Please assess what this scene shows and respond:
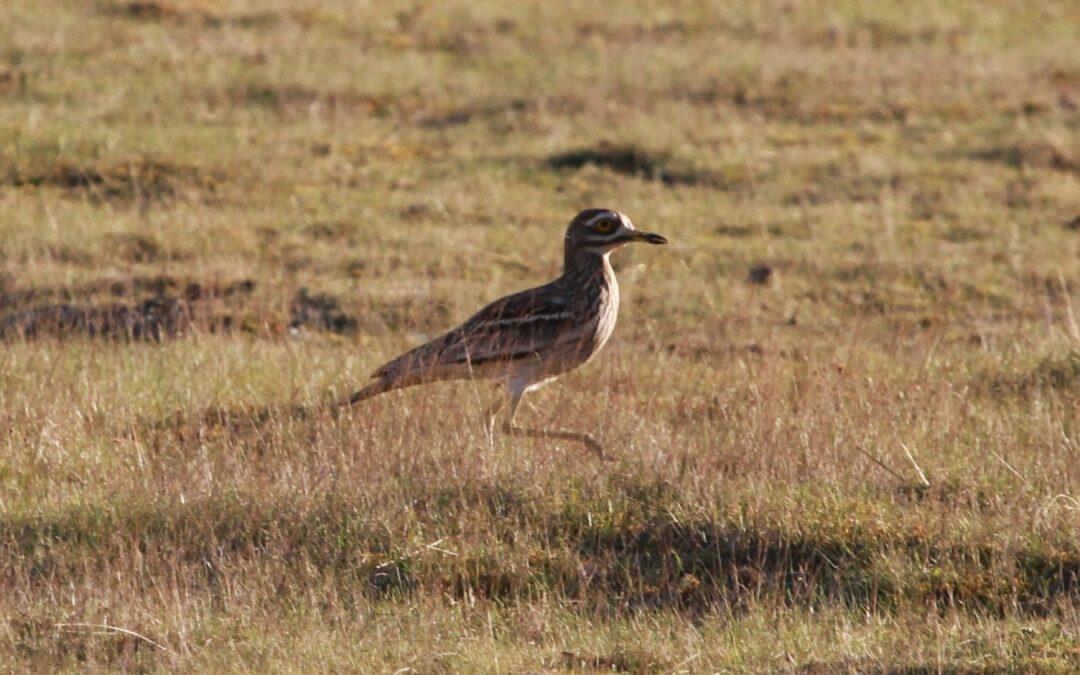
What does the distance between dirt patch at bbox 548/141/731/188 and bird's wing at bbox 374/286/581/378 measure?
25.0 feet

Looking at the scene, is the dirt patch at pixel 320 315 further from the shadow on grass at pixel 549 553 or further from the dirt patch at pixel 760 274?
the shadow on grass at pixel 549 553

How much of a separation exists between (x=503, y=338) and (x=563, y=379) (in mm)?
1277

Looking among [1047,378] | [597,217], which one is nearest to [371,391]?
[597,217]

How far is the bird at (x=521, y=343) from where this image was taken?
1020 cm

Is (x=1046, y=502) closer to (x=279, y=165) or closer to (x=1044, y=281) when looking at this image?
(x=1044, y=281)

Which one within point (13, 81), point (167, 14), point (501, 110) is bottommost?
point (501, 110)

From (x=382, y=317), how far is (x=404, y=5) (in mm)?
11678

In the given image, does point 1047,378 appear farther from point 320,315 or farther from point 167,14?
point 167,14

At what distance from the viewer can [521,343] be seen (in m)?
10.2

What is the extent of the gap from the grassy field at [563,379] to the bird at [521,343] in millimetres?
235

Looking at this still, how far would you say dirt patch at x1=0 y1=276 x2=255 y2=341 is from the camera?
12.4 metres

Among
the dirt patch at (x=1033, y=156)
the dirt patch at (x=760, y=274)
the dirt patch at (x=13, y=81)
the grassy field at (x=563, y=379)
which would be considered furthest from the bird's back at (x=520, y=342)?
the dirt patch at (x=13, y=81)

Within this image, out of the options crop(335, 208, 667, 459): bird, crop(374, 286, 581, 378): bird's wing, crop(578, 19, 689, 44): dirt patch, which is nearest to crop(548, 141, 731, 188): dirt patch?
crop(578, 19, 689, 44): dirt patch

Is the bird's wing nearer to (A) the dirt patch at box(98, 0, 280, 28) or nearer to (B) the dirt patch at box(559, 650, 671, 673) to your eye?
(B) the dirt patch at box(559, 650, 671, 673)
